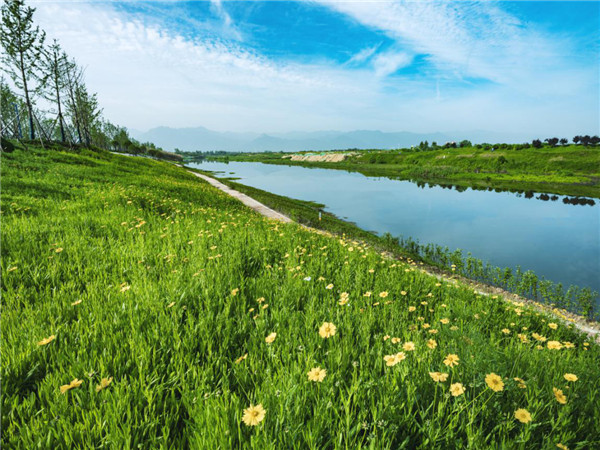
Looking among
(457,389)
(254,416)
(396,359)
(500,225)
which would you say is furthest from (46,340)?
(500,225)

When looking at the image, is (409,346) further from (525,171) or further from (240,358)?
(525,171)

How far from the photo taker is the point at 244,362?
7.29 feet

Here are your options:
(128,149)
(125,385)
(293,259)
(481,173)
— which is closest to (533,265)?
(293,259)

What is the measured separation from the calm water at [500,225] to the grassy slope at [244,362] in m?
16.2

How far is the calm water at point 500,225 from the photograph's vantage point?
17.3m

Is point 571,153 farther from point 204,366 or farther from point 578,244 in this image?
point 204,366

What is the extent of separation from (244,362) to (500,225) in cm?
3145

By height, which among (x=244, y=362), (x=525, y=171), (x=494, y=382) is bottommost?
(x=244, y=362)

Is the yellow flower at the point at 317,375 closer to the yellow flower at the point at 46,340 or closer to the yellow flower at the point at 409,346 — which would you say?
the yellow flower at the point at 409,346

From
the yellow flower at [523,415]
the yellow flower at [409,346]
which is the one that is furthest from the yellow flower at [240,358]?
the yellow flower at [523,415]

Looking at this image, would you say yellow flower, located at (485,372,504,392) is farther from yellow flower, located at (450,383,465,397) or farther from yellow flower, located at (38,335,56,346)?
yellow flower, located at (38,335,56,346)

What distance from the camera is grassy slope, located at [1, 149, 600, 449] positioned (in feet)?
5.35

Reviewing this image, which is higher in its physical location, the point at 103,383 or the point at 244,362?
the point at 103,383

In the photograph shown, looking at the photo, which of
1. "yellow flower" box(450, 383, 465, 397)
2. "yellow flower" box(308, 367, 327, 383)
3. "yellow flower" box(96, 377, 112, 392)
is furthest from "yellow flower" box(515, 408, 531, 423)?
"yellow flower" box(96, 377, 112, 392)
